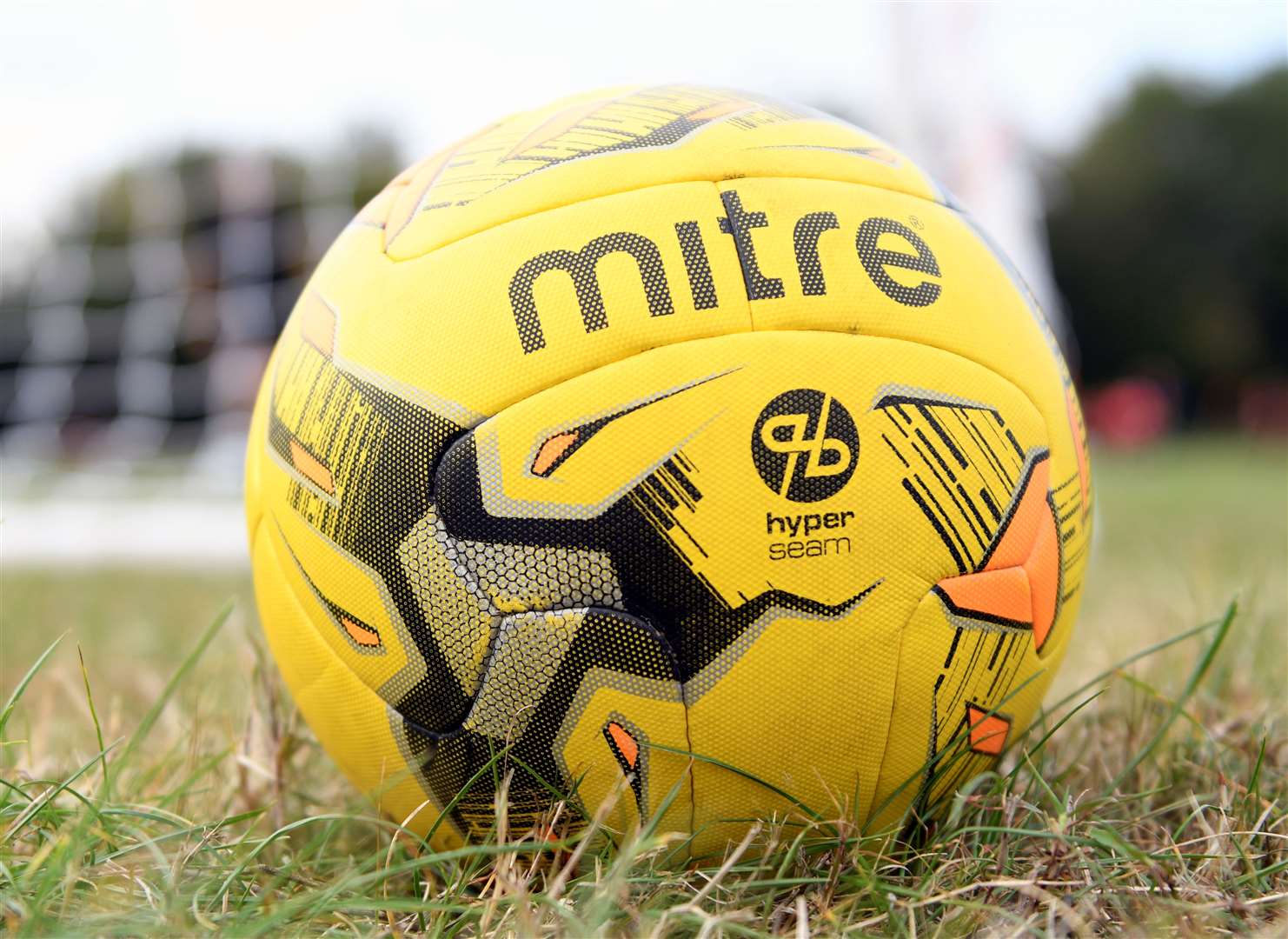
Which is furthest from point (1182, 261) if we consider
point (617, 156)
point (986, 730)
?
point (617, 156)

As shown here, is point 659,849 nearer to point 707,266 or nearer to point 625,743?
point 625,743

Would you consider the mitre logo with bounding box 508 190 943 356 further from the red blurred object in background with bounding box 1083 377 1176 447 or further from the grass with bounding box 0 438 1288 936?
the red blurred object in background with bounding box 1083 377 1176 447

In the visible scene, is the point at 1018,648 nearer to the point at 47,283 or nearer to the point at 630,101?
the point at 630,101

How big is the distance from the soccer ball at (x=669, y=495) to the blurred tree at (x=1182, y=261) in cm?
2763

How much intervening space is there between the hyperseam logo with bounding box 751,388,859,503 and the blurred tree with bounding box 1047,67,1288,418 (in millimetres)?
27771

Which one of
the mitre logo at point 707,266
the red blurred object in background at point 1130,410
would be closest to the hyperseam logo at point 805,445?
the mitre logo at point 707,266

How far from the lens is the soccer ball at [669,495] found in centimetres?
125

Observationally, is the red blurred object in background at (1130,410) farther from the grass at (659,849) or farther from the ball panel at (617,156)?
the ball panel at (617,156)

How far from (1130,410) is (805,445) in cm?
2676

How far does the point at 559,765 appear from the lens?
1.31 meters

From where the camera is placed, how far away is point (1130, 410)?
1013 inches

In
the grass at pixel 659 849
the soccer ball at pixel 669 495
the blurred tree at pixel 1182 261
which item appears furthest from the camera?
the blurred tree at pixel 1182 261

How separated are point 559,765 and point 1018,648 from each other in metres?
0.59

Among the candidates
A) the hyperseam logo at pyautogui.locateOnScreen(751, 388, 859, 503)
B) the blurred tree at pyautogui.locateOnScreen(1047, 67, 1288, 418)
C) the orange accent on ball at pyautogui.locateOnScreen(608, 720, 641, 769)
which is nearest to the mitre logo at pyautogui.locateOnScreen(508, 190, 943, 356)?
the hyperseam logo at pyautogui.locateOnScreen(751, 388, 859, 503)
